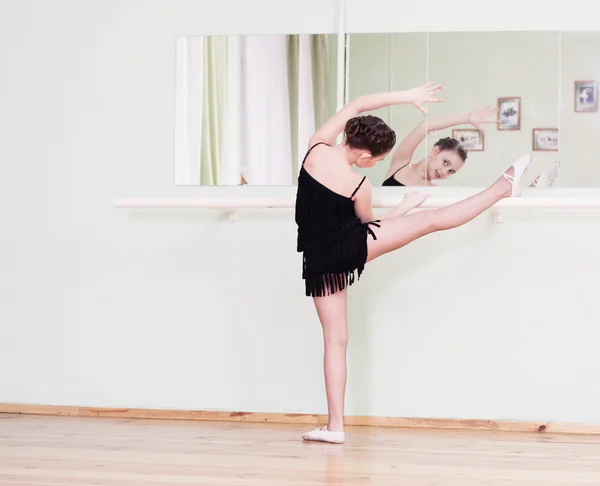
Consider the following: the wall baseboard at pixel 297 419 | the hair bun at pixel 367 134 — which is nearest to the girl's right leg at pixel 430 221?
the hair bun at pixel 367 134

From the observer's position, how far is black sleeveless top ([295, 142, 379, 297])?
288 cm

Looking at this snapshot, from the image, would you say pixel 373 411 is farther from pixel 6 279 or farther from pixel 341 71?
pixel 6 279

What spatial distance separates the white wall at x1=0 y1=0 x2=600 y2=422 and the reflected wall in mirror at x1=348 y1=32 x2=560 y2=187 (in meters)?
0.18

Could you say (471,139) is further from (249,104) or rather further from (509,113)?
(249,104)

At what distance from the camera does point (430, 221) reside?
286cm

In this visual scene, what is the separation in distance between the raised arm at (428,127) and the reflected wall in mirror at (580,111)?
0.96 ft

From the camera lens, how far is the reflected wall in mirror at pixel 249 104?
3387mm

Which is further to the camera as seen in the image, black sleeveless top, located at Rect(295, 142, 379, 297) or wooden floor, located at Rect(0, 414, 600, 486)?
black sleeveless top, located at Rect(295, 142, 379, 297)

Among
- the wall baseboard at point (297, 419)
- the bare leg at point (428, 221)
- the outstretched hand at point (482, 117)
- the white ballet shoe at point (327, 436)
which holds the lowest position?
the wall baseboard at point (297, 419)

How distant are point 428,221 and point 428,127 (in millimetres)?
605

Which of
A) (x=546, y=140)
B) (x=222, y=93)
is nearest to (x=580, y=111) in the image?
(x=546, y=140)

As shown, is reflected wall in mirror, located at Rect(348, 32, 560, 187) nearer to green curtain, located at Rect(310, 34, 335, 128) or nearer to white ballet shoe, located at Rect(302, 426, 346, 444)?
green curtain, located at Rect(310, 34, 335, 128)

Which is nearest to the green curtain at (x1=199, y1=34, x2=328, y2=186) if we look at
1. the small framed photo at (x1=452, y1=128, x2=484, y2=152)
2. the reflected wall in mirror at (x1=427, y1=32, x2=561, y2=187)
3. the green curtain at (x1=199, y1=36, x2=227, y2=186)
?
the green curtain at (x1=199, y1=36, x2=227, y2=186)

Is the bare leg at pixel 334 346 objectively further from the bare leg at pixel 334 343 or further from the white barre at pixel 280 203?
the white barre at pixel 280 203
